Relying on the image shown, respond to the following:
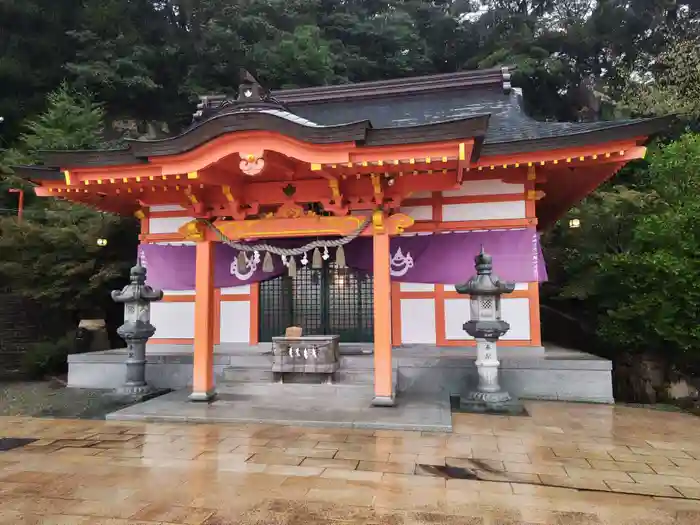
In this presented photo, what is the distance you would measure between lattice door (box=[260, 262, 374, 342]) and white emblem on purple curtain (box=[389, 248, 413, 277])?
1.15 metres

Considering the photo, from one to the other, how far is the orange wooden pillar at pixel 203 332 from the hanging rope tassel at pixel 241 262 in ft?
2.14

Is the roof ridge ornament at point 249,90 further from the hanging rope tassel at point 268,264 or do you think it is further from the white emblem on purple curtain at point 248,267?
the white emblem on purple curtain at point 248,267

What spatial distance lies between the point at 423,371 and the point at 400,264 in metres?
1.87

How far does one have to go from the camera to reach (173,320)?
938 cm

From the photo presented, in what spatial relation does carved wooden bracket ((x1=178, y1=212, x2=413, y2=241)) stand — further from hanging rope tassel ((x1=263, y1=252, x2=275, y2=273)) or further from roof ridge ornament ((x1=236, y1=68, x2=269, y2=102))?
roof ridge ornament ((x1=236, y1=68, x2=269, y2=102))

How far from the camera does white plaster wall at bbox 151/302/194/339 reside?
9.33m

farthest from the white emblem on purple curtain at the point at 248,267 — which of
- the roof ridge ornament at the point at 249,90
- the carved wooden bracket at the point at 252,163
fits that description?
the roof ridge ornament at the point at 249,90

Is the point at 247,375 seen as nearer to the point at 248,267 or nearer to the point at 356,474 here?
the point at 248,267

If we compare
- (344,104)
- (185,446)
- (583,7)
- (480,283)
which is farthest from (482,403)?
(583,7)

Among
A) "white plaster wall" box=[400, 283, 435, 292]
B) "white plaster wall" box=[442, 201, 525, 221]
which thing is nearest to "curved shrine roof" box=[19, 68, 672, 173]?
"white plaster wall" box=[442, 201, 525, 221]

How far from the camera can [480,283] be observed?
678 cm

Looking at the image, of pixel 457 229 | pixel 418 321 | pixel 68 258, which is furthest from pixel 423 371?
pixel 68 258

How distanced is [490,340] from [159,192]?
18.8ft

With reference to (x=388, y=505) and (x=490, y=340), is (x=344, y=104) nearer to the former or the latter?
(x=490, y=340)
